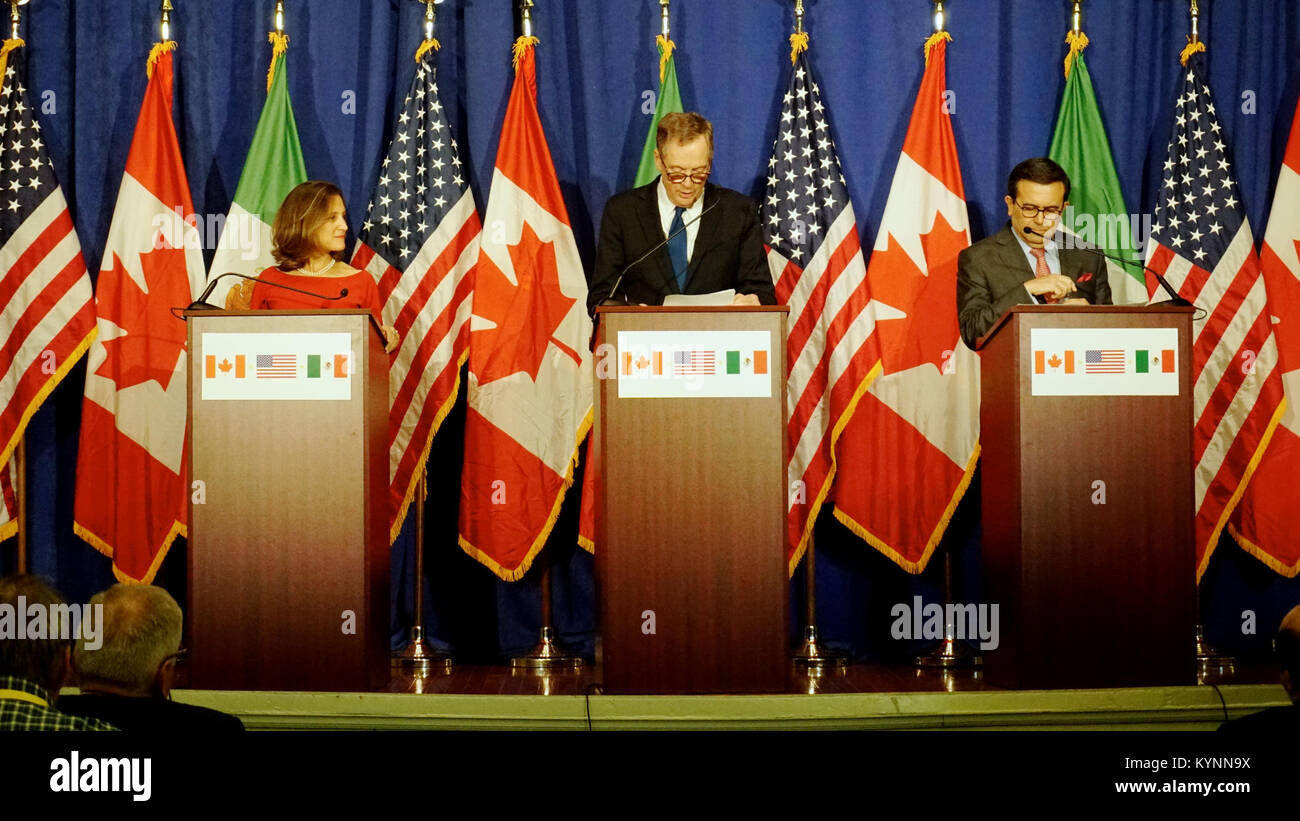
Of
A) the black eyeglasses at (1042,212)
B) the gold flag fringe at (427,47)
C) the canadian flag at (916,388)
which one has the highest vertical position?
the gold flag fringe at (427,47)

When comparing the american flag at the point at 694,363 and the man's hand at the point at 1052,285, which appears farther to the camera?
the man's hand at the point at 1052,285

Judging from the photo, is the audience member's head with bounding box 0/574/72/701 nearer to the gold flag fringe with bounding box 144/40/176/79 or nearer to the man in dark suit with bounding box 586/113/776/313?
the man in dark suit with bounding box 586/113/776/313

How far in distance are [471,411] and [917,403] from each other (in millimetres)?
1796

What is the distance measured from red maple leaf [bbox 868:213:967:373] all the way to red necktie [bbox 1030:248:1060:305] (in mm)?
445

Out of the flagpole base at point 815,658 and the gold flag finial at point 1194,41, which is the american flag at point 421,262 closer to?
the flagpole base at point 815,658

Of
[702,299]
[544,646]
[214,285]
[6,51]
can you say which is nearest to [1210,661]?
[702,299]

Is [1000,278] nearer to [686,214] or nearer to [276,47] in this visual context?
[686,214]

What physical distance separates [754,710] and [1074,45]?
3349 mm

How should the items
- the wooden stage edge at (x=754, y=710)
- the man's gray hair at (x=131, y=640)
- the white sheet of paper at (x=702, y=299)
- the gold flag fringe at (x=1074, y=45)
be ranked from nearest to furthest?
the man's gray hair at (x=131, y=640) < the wooden stage edge at (x=754, y=710) < the white sheet of paper at (x=702, y=299) < the gold flag fringe at (x=1074, y=45)

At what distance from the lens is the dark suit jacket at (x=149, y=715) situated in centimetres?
230

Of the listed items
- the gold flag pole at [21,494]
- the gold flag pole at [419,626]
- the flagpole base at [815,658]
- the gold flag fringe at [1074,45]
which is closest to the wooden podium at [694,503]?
the flagpole base at [815,658]

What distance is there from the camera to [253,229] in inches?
218

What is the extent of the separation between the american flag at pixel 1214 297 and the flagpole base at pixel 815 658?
1.49 m
